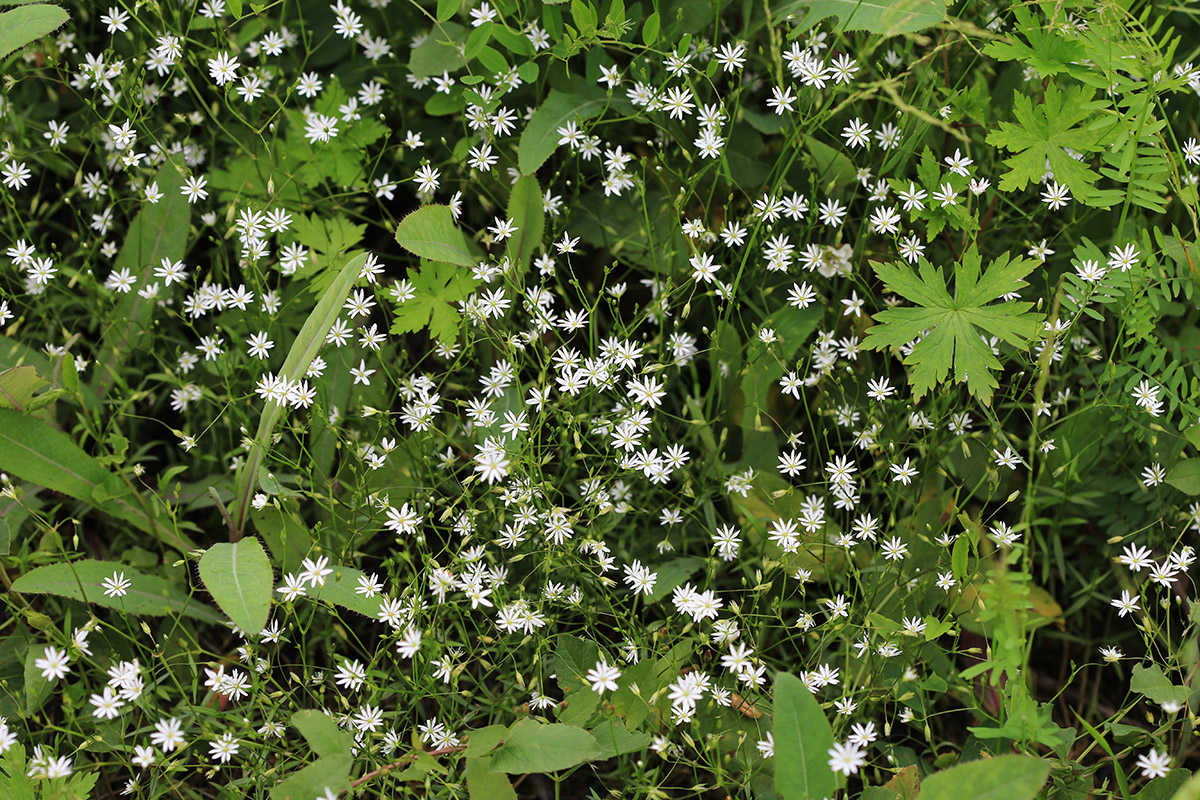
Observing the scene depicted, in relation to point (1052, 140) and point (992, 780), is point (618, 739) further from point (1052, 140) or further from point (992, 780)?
point (1052, 140)

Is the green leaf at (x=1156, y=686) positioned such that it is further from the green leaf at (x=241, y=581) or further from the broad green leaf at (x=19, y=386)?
the broad green leaf at (x=19, y=386)

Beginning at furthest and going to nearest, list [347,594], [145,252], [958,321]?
[145,252], [958,321], [347,594]

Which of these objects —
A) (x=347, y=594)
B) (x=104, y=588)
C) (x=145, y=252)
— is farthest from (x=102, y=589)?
(x=145, y=252)

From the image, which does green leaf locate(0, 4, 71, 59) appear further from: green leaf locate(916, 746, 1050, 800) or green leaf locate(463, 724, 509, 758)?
green leaf locate(916, 746, 1050, 800)

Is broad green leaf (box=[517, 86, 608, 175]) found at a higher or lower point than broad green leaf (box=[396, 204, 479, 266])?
higher

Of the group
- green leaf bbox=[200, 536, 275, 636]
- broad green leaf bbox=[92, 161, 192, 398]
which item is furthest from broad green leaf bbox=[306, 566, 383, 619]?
broad green leaf bbox=[92, 161, 192, 398]

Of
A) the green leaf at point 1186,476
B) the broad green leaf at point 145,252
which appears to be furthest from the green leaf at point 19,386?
the green leaf at point 1186,476
